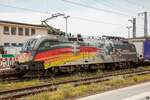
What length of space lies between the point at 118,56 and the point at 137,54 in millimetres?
4624

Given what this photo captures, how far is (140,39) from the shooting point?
34.0 m

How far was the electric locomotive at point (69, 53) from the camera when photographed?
67.0ft

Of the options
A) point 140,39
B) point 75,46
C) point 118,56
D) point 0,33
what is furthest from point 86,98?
point 0,33

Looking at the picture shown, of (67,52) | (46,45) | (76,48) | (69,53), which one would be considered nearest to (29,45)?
(46,45)

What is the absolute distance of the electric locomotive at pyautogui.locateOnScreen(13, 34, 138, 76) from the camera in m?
20.4

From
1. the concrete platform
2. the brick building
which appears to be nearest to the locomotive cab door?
the concrete platform

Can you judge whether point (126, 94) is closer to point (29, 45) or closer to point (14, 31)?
point (29, 45)

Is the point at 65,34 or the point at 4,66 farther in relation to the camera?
the point at 4,66

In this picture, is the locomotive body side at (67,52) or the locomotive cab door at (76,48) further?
the locomotive cab door at (76,48)

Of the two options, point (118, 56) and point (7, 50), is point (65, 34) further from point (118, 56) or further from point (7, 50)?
point (7, 50)

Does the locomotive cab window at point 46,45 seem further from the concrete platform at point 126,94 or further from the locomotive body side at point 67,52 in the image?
the concrete platform at point 126,94

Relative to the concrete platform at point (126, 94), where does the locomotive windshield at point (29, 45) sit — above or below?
above

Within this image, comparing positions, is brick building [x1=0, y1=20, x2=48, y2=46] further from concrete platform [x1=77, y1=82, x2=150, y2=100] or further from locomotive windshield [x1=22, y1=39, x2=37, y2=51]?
concrete platform [x1=77, y1=82, x2=150, y2=100]

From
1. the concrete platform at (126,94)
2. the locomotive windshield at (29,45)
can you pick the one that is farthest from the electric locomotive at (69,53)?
the concrete platform at (126,94)
